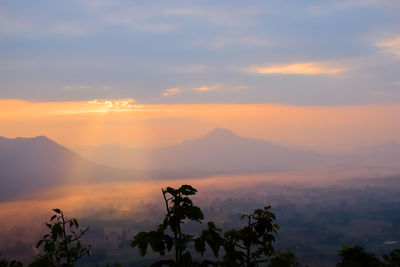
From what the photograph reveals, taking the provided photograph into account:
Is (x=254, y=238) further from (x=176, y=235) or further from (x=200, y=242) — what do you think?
(x=176, y=235)

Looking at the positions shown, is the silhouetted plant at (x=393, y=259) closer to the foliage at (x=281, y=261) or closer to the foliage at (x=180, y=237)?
the foliage at (x=281, y=261)

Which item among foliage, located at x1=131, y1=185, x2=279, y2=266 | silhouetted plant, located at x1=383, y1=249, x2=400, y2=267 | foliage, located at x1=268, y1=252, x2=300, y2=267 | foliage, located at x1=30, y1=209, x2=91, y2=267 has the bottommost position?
silhouetted plant, located at x1=383, y1=249, x2=400, y2=267

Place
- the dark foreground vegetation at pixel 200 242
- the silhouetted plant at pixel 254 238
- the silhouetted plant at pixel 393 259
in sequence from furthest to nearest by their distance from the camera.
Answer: the silhouetted plant at pixel 393 259 < the silhouetted plant at pixel 254 238 < the dark foreground vegetation at pixel 200 242

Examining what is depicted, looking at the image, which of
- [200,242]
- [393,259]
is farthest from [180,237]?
[393,259]

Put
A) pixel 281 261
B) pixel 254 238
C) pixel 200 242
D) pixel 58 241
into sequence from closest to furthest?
1. pixel 200 242
2. pixel 254 238
3. pixel 281 261
4. pixel 58 241

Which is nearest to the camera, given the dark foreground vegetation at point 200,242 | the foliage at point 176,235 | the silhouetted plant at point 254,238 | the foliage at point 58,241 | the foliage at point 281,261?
the foliage at point 176,235

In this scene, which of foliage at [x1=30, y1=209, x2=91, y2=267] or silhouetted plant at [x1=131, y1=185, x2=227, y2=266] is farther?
foliage at [x1=30, y1=209, x2=91, y2=267]

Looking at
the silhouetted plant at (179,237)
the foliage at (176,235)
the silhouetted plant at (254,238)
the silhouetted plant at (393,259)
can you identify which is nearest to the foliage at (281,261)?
the silhouetted plant at (254,238)

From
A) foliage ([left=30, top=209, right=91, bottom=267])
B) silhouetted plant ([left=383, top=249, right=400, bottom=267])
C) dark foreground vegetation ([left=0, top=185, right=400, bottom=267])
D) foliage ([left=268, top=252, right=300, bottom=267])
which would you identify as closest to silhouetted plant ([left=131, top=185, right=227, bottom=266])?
dark foreground vegetation ([left=0, top=185, right=400, bottom=267])

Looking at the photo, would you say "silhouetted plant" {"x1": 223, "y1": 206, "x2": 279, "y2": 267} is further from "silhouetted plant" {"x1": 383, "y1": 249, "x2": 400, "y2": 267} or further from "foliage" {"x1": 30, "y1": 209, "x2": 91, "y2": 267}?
"silhouetted plant" {"x1": 383, "y1": 249, "x2": 400, "y2": 267}

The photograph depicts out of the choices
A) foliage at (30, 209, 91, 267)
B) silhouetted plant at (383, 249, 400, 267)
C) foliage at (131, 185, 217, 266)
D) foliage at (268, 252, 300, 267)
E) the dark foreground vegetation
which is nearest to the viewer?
foliage at (131, 185, 217, 266)

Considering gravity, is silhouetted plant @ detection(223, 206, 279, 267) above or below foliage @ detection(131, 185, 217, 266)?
below

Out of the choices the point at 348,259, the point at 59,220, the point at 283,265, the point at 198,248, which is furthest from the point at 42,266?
the point at 348,259

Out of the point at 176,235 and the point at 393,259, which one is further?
the point at 393,259
